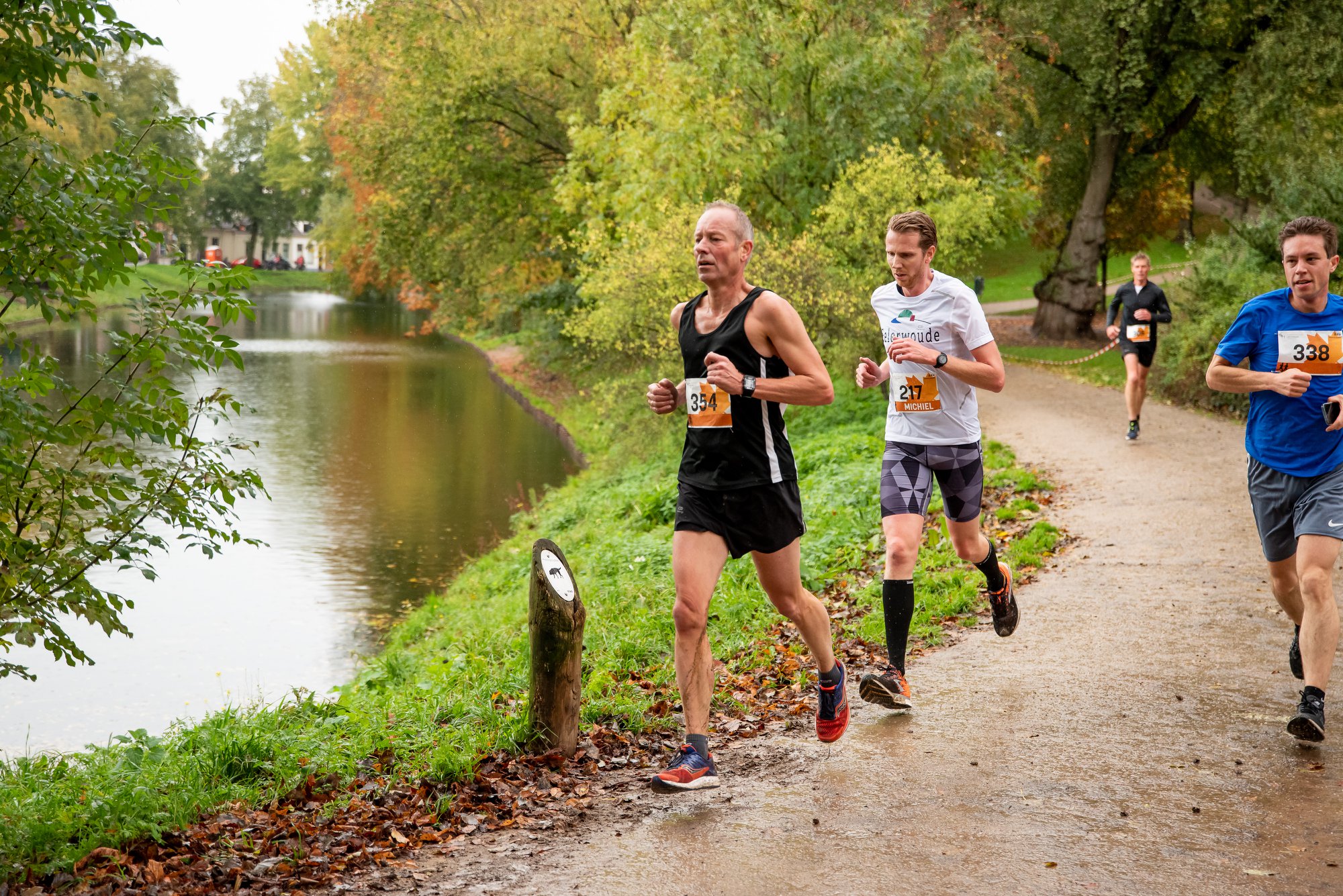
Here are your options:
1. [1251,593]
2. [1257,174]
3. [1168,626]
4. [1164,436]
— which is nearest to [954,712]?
[1168,626]

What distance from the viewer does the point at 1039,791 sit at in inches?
195

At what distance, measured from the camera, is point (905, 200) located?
18516mm

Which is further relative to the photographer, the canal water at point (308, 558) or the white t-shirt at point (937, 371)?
the canal water at point (308, 558)

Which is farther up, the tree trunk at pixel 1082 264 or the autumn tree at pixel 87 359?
the tree trunk at pixel 1082 264

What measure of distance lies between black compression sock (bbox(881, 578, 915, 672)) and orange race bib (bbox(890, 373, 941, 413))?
837mm

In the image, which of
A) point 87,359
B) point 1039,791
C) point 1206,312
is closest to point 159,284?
point 87,359

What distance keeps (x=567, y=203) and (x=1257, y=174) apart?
46.8 ft

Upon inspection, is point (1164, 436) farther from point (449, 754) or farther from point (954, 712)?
point (449, 754)

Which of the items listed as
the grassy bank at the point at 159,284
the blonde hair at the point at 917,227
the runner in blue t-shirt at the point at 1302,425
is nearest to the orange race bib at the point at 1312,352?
the runner in blue t-shirt at the point at 1302,425

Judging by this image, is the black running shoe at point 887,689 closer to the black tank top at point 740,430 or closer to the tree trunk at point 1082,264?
the black tank top at point 740,430

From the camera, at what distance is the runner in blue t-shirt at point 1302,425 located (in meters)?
5.44

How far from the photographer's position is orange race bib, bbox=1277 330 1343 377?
18.3 ft

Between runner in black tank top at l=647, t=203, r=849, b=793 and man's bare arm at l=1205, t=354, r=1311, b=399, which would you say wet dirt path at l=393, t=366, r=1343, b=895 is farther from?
man's bare arm at l=1205, t=354, r=1311, b=399

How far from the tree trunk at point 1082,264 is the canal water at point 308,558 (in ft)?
41.9
